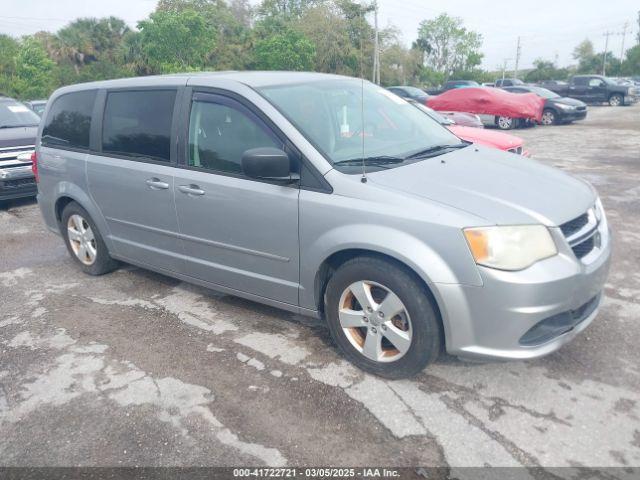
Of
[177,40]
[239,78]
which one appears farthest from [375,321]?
[177,40]

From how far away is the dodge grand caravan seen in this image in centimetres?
285

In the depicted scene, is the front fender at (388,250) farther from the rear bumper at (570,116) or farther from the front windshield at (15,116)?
the rear bumper at (570,116)

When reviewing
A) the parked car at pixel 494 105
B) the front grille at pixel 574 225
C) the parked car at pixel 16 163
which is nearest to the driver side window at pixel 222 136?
the front grille at pixel 574 225

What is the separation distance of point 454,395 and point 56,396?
91.3 inches

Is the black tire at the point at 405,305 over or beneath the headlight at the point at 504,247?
beneath

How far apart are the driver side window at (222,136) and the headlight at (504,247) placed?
1.39 m

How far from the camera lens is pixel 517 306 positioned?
2.77 meters

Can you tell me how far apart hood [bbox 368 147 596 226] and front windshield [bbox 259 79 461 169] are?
0.30 metres

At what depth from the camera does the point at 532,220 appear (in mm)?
2863

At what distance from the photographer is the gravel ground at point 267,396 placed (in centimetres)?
268

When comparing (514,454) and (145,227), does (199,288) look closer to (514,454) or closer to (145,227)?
(145,227)

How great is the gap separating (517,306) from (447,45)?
8784 centimetres

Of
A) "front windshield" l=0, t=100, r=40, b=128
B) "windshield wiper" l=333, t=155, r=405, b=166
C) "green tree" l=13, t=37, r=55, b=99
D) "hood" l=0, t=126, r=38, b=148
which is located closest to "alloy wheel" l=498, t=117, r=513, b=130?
"front windshield" l=0, t=100, r=40, b=128

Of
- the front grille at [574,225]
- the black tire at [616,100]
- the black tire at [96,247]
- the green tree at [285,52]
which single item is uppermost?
the green tree at [285,52]
